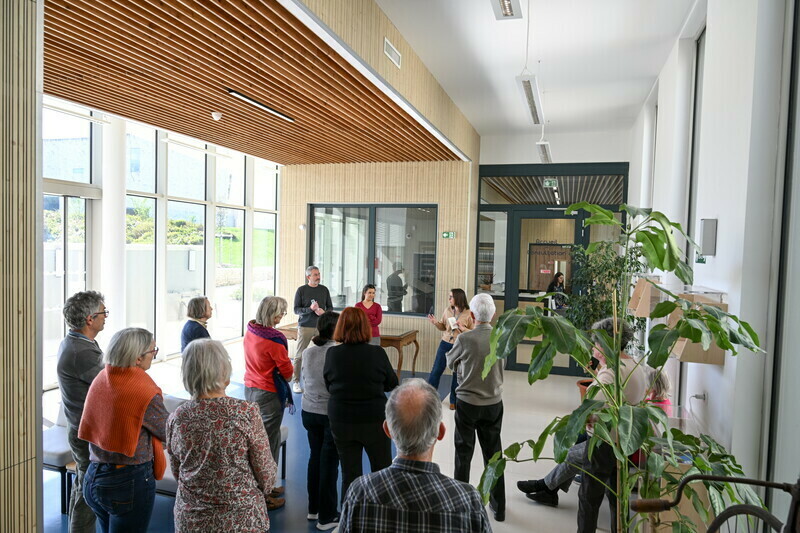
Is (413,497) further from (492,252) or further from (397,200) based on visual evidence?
(492,252)

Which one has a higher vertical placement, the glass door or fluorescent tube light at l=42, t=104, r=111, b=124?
fluorescent tube light at l=42, t=104, r=111, b=124

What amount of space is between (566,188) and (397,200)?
3.43 meters

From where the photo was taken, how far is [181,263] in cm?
998

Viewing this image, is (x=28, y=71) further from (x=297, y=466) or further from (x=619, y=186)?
(x=619, y=186)

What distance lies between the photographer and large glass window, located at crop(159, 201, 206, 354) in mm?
9703

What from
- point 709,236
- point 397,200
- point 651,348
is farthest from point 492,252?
point 651,348

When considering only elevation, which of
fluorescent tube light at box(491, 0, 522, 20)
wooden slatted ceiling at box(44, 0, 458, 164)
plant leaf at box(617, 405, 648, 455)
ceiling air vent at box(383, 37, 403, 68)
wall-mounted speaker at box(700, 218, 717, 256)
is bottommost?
plant leaf at box(617, 405, 648, 455)

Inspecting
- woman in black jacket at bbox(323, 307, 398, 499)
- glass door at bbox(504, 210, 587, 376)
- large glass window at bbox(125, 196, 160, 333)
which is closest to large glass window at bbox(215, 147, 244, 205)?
large glass window at bbox(125, 196, 160, 333)

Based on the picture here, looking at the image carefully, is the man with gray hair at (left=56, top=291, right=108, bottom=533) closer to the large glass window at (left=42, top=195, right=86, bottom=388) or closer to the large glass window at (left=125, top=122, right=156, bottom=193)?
the large glass window at (left=42, top=195, right=86, bottom=388)

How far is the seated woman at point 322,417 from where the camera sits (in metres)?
3.81

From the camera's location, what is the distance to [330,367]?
11.4ft

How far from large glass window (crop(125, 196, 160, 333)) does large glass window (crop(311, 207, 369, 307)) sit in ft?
9.19

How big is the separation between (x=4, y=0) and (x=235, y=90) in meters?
3.57

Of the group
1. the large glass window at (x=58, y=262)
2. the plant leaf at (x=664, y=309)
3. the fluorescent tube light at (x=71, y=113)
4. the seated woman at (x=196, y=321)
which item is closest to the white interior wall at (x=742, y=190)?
the plant leaf at (x=664, y=309)
